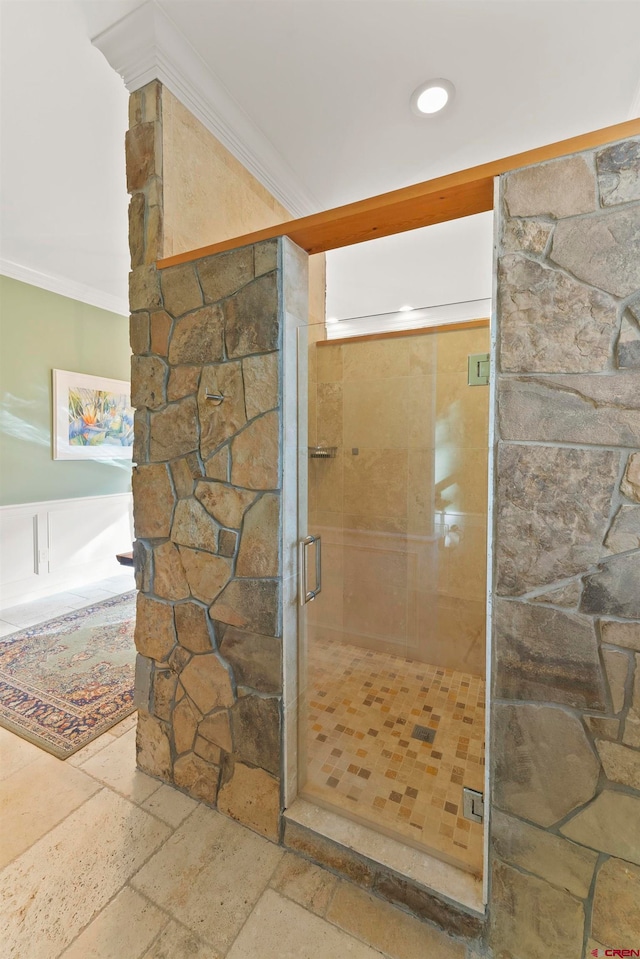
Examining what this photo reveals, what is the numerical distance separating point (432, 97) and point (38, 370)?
375cm

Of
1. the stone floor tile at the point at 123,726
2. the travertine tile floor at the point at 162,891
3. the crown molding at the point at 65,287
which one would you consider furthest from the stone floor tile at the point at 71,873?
the crown molding at the point at 65,287

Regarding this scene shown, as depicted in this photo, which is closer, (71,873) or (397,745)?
(71,873)

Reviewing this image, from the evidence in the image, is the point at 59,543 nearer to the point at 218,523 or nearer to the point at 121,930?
the point at 218,523

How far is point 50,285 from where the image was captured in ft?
12.4

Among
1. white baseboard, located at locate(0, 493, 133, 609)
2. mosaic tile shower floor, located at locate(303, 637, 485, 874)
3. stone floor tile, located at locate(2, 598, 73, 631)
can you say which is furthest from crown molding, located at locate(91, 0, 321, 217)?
stone floor tile, located at locate(2, 598, 73, 631)

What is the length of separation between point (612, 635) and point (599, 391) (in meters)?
0.59

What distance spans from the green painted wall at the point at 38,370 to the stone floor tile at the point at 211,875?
10.7ft

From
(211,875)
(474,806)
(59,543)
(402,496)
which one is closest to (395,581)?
(402,496)

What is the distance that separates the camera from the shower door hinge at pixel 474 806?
1256 millimetres

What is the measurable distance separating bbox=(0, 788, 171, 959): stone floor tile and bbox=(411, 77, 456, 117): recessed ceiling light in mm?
3180

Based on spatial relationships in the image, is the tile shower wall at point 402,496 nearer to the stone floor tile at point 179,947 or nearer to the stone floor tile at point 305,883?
the stone floor tile at point 305,883

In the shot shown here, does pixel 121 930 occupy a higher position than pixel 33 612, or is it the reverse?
pixel 33 612

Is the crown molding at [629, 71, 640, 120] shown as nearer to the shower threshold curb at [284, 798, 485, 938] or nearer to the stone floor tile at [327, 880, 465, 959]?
the shower threshold curb at [284, 798, 485, 938]

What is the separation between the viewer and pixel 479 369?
1443 mm
